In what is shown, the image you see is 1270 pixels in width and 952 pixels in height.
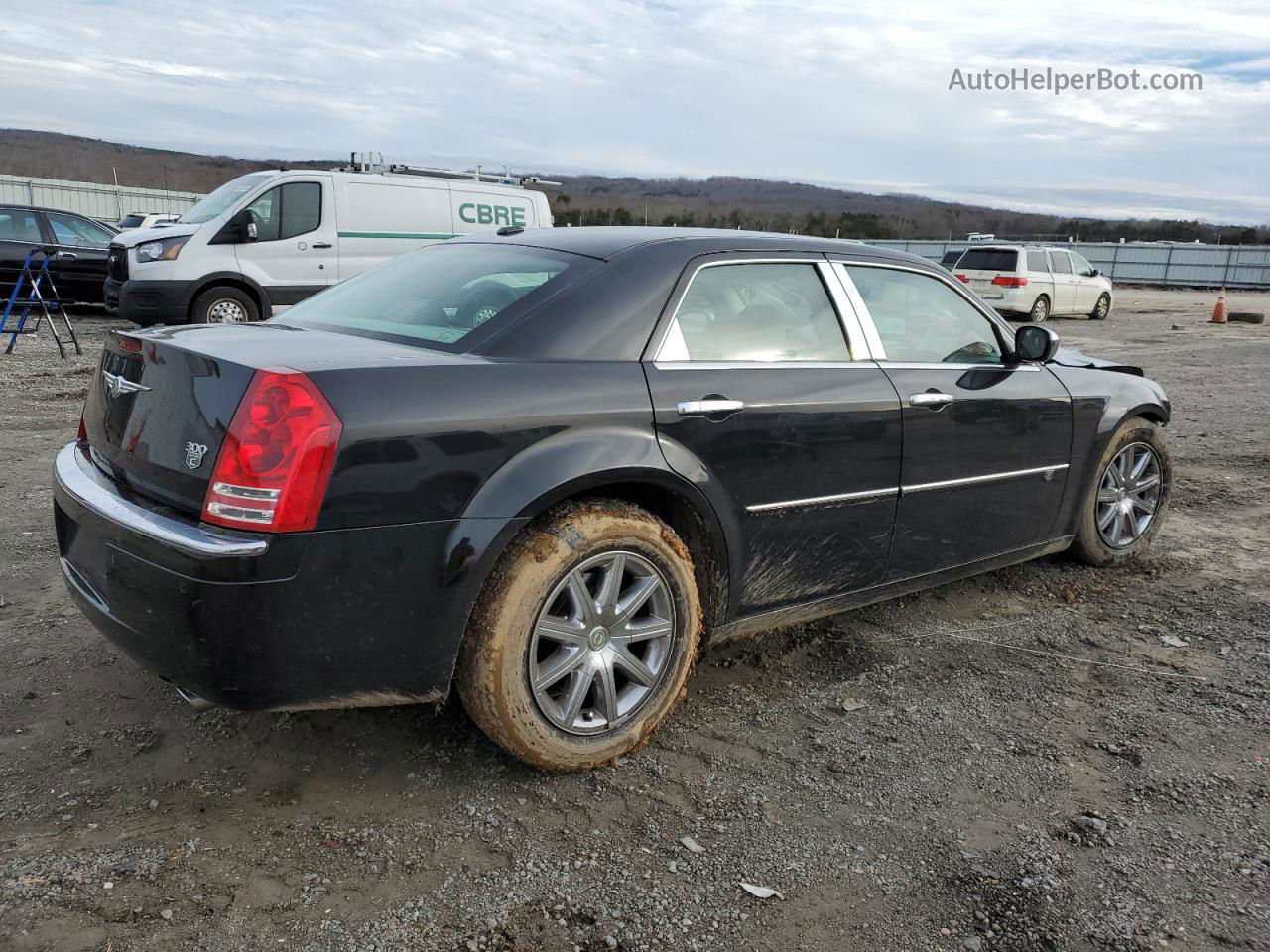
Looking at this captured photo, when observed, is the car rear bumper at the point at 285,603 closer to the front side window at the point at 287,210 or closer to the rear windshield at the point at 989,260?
the front side window at the point at 287,210

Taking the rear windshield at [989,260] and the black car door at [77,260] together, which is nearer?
the black car door at [77,260]

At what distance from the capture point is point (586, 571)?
9.33 ft

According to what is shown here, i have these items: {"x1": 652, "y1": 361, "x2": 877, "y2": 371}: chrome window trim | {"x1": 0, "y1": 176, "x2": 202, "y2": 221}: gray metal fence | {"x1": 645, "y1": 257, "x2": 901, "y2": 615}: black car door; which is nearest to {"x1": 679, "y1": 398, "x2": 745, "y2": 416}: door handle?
{"x1": 645, "y1": 257, "x2": 901, "y2": 615}: black car door

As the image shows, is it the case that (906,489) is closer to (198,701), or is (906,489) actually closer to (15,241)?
(198,701)

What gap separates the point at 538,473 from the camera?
2672 mm

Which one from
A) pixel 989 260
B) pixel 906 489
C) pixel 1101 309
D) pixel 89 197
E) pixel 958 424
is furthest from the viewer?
pixel 89 197

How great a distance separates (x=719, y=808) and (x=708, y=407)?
1171 millimetres

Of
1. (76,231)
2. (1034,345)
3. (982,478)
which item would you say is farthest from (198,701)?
(76,231)

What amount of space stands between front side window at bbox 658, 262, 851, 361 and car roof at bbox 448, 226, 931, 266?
85 millimetres

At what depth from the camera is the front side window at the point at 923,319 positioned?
3785 mm

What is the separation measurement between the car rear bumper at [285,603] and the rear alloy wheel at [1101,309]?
22.5 meters

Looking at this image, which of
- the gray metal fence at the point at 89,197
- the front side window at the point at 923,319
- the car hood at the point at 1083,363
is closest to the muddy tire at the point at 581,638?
the front side window at the point at 923,319

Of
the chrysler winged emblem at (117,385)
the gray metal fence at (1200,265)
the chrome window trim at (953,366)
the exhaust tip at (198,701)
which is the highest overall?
the gray metal fence at (1200,265)

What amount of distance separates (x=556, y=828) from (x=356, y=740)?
774 mm
